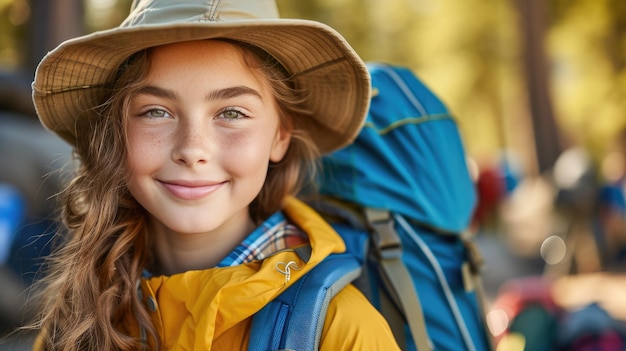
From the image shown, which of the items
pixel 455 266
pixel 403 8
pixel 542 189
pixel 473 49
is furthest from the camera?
pixel 403 8

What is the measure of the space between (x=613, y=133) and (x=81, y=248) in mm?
10416

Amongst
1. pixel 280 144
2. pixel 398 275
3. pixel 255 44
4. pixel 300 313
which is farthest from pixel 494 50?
pixel 300 313

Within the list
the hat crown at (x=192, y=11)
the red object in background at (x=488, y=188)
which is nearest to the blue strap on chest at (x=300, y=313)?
the hat crown at (x=192, y=11)

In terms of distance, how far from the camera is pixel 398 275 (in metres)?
2.00

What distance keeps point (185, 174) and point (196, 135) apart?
10 cm

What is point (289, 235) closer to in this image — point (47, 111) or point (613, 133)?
point (47, 111)

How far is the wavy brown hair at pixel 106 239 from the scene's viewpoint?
1859 millimetres

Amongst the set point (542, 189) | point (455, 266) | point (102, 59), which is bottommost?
point (542, 189)

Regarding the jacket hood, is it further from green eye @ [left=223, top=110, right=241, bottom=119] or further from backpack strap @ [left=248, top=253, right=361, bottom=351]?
green eye @ [left=223, top=110, right=241, bottom=119]

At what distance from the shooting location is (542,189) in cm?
954

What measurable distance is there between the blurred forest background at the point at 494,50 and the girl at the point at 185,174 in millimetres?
3892

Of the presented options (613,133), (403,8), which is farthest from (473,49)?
(613,133)

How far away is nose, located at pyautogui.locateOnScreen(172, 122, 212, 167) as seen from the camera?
1.75 m

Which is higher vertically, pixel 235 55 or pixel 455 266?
pixel 235 55
